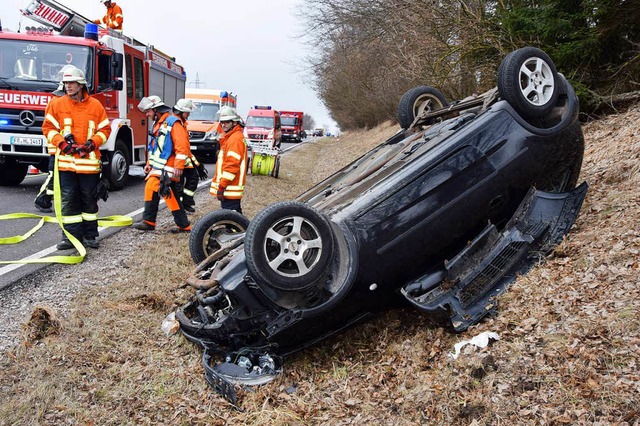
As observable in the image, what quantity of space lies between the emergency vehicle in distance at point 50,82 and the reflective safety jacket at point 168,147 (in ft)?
10.8

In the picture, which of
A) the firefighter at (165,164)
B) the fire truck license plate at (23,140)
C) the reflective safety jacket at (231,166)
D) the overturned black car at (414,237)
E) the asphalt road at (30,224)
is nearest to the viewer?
the overturned black car at (414,237)

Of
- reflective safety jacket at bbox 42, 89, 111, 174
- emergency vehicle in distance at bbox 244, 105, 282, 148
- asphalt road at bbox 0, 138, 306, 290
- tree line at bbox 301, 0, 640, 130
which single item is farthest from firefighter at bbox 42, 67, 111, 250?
emergency vehicle in distance at bbox 244, 105, 282, 148

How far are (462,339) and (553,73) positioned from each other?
2.29 meters

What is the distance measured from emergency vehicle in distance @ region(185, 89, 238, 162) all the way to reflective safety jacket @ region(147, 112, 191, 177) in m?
8.84

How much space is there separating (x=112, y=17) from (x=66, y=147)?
22.7 ft

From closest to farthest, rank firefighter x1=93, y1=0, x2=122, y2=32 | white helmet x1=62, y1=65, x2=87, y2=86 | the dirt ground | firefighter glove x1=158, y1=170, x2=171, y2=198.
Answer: the dirt ground
white helmet x1=62, y1=65, x2=87, y2=86
firefighter glove x1=158, y1=170, x2=171, y2=198
firefighter x1=93, y1=0, x2=122, y2=32

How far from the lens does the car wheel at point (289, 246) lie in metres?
3.28

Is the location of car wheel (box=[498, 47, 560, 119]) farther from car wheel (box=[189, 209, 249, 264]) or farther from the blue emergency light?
the blue emergency light

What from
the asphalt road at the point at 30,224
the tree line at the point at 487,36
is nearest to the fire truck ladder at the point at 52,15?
the asphalt road at the point at 30,224

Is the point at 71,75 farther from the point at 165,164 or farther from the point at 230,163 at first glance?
the point at 230,163

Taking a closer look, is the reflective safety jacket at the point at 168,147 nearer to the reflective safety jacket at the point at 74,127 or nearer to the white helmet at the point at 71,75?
the reflective safety jacket at the point at 74,127

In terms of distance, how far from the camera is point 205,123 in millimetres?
17219

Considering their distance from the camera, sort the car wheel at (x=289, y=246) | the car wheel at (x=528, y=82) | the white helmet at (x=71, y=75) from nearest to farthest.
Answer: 1. the car wheel at (x=289, y=246)
2. the car wheel at (x=528, y=82)
3. the white helmet at (x=71, y=75)

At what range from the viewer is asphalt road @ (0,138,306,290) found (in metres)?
5.23
